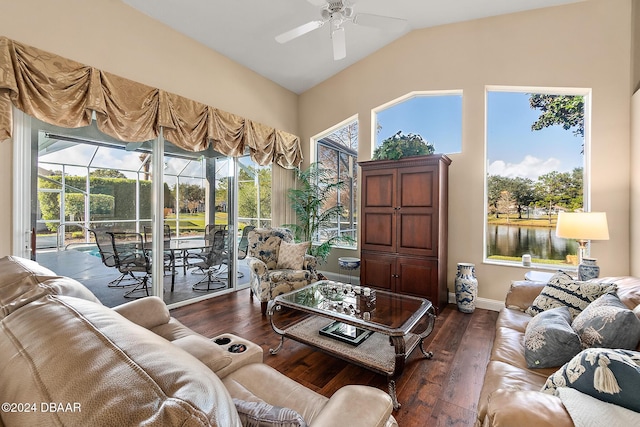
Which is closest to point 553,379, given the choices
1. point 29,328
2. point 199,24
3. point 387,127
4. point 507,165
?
point 29,328

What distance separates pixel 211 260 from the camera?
4.00 metres

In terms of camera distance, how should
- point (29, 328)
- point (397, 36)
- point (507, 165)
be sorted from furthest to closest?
point (397, 36), point (507, 165), point (29, 328)

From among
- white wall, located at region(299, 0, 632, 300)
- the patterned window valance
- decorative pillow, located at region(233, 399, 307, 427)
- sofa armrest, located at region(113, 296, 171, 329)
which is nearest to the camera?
decorative pillow, located at region(233, 399, 307, 427)

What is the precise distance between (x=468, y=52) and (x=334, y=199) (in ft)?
9.58

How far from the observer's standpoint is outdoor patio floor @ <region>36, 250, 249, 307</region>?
2748mm

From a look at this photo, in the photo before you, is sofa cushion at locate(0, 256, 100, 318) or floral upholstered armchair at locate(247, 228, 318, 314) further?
floral upholstered armchair at locate(247, 228, 318, 314)

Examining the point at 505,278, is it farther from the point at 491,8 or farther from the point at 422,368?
the point at 491,8

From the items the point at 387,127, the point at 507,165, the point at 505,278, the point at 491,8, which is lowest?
the point at 505,278

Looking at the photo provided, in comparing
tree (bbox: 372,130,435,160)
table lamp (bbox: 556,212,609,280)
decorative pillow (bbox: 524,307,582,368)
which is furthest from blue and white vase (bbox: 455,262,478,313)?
decorative pillow (bbox: 524,307,582,368)

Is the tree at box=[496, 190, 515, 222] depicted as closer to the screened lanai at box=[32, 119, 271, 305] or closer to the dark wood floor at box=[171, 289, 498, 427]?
the dark wood floor at box=[171, 289, 498, 427]

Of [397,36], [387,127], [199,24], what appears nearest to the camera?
[199,24]

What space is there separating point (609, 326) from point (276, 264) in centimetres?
331

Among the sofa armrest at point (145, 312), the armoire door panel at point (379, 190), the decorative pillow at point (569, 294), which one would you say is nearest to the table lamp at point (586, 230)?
the decorative pillow at point (569, 294)

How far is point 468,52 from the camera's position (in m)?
3.68
